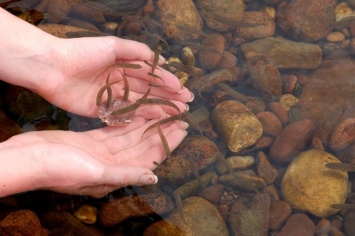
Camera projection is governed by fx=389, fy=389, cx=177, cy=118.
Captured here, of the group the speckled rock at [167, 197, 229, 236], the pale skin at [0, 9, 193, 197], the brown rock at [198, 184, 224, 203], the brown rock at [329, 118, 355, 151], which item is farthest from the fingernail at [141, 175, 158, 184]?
the brown rock at [329, 118, 355, 151]

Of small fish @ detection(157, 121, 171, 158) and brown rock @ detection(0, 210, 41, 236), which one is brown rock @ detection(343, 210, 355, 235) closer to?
small fish @ detection(157, 121, 171, 158)

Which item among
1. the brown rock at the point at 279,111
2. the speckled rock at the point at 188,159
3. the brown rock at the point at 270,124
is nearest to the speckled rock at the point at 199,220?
the speckled rock at the point at 188,159

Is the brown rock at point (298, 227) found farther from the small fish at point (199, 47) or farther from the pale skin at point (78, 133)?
the small fish at point (199, 47)

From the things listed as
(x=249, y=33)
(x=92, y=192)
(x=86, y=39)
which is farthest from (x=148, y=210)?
(x=249, y=33)

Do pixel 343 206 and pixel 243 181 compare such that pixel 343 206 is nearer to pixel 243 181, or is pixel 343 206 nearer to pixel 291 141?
pixel 291 141

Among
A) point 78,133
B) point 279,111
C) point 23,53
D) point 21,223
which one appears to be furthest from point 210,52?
point 21,223

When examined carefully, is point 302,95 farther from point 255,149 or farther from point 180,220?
point 180,220
